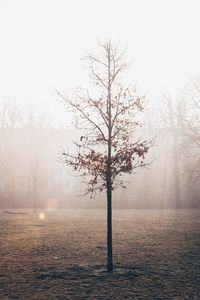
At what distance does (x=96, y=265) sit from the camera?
626 inches

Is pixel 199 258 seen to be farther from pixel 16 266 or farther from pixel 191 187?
pixel 191 187

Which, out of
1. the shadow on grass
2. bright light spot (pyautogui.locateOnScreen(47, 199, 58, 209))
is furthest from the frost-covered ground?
bright light spot (pyautogui.locateOnScreen(47, 199, 58, 209))

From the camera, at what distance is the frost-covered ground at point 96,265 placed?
39.9 ft

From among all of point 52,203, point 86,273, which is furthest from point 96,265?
point 52,203

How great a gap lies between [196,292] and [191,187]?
49.2 m

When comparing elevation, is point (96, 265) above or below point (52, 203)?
below

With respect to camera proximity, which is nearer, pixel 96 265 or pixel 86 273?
pixel 86 273

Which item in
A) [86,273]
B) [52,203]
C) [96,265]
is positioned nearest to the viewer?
[86,273]

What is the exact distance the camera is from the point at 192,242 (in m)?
21.9

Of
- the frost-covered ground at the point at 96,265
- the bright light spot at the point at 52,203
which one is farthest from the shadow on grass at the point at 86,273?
the bright light spot at the point at 52,203

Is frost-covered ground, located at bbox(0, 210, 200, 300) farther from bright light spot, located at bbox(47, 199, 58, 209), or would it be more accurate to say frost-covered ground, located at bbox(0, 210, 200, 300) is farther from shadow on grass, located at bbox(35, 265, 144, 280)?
bright light spot, located at bbox(47, 199, 58, 209)

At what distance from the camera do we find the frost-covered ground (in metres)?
12.1

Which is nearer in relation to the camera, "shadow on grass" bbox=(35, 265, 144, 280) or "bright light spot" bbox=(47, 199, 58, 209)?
"shadow on grass" bbox=(35, 265, 144, 280)

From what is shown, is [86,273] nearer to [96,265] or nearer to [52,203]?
[96,265]
